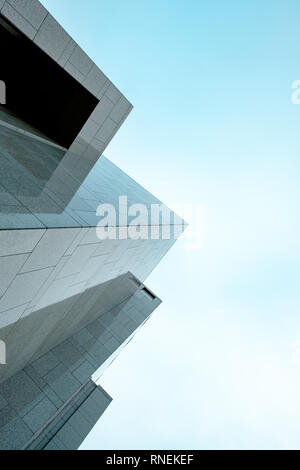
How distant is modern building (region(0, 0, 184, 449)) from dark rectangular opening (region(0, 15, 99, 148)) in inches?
1.8

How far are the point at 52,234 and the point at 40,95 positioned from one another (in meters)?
9.64

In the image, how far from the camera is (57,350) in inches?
472

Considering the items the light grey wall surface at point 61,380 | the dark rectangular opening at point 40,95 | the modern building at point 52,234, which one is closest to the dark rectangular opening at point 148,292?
the light grey wall surface at point 61,380

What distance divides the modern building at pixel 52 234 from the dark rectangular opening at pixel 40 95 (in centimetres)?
5

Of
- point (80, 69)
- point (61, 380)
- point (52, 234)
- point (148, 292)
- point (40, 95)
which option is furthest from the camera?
point (148, 292)

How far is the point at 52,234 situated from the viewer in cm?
567

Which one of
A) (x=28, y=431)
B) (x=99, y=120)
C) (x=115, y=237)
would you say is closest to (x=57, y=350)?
(x=28, y=431)

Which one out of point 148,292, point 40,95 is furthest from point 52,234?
point 148,292

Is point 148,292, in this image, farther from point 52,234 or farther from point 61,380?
point 52,234

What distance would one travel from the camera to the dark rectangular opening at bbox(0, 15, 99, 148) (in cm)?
1039

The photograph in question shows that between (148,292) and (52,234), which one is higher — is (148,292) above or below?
below

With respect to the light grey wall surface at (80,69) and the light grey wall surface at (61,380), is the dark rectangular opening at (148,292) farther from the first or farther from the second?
the light grey wall surface at (80,69)

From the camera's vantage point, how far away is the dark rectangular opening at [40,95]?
10386 mm

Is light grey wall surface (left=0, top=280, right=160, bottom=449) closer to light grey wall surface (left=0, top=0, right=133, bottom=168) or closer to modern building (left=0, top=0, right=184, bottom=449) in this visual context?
modern building (left=0, top=0, right=184, bottom=449)
